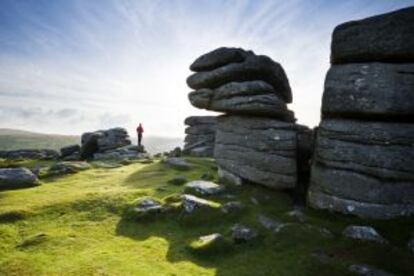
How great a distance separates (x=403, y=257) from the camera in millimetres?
21344

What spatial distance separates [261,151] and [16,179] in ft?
84.7

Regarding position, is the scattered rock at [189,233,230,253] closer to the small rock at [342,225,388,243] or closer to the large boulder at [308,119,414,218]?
the small rock at [342,225,388,243]

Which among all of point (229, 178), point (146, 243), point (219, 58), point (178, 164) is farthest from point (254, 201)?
point (178, 164)

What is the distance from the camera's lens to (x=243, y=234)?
973 inches

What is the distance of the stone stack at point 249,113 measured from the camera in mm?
34125

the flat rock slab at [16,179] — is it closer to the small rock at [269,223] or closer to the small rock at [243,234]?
the small rock at [243,234]

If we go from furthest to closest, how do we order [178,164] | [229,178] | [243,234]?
[178,164], [229,178], [243,234]

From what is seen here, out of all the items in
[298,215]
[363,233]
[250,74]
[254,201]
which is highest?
[250,74]

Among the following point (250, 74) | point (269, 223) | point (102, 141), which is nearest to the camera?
point (269, 223)

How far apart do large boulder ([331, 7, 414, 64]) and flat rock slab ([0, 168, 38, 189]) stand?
33.4m

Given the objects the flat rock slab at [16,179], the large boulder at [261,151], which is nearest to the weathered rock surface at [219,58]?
the large boulder at [261,151]

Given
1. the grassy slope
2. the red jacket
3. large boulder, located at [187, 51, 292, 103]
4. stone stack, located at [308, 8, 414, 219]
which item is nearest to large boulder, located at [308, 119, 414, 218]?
stone stack, located at [308, 8, 414, 219]

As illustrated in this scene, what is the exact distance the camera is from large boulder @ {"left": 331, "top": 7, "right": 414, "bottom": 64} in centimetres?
2750

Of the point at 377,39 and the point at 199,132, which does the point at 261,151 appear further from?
the point at 199,132
